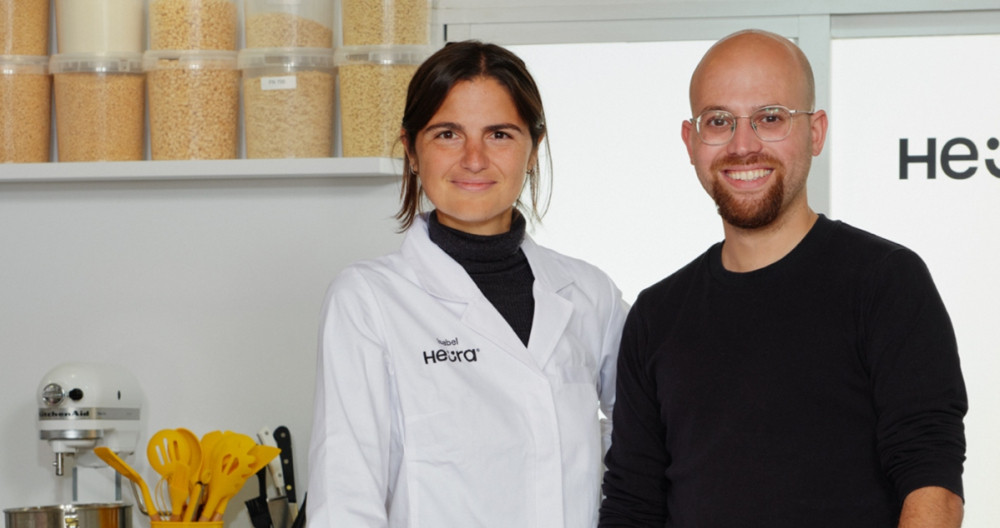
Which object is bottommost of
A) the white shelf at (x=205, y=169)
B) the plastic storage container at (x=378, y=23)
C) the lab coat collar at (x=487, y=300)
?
the lab coat collar at (x=487, y=300)

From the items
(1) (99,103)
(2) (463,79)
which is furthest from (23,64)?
(2) (463,79)

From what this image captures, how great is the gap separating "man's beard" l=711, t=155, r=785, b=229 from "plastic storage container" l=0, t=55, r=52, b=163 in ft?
4.48

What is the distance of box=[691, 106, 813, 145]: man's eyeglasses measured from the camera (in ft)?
4.26

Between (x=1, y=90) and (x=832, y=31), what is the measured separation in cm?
150

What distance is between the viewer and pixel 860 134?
2.21 metres

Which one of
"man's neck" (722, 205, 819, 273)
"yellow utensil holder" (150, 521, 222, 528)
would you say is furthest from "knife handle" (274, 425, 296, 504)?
"man's neck" (722, 205, 819, 273)

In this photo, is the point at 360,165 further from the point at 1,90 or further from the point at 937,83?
the point at 937,83

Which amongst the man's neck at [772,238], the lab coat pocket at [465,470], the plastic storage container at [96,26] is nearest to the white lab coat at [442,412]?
the lab coat pocket at [465,470]

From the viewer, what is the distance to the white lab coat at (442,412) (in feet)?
4.58

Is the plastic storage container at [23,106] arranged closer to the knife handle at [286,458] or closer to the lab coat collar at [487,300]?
the knife handle at [286,458]

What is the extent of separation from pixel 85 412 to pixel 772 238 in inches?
48.2

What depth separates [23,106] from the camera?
7.02 ft

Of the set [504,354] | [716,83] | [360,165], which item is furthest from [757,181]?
[360,165]

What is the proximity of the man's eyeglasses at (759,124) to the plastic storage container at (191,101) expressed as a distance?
1.05m
